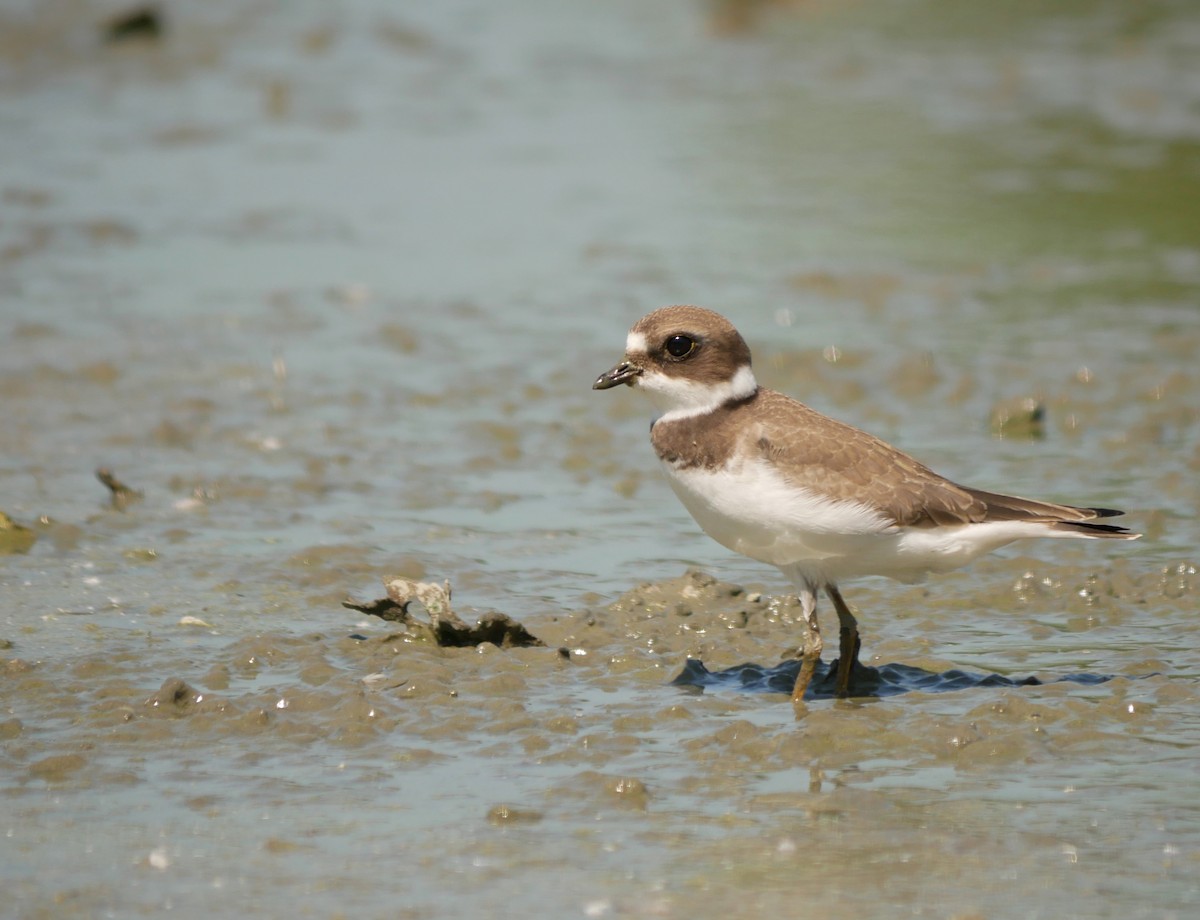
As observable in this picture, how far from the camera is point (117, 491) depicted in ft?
28.6

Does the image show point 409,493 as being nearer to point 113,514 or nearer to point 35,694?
point 113,514

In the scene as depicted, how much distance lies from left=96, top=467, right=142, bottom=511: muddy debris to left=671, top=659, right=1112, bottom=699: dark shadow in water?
3167 mm

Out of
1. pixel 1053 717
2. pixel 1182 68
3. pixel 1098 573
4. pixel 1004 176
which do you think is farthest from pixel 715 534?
pixel 1182 68

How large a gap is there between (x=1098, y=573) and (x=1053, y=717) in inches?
66.8

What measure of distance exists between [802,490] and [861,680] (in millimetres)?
875

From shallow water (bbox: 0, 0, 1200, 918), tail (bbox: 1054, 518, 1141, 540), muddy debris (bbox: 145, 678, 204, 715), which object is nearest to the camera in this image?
shallow water (bbox: 0, 0, 1200, 918)

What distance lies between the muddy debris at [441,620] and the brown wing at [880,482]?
4.28 feet

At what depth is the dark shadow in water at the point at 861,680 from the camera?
6.84 m

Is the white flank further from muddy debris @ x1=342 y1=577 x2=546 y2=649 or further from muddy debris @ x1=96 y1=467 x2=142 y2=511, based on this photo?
muddy debris @ x1=96 y1=467 x2=142 y2=511

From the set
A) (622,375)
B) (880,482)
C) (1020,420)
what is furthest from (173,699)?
(1020,420)

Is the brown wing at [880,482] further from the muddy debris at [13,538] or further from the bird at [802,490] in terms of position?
the muddy debris at [13,538]

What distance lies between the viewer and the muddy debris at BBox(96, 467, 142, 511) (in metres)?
8.64

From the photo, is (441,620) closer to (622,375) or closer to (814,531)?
(622,375)

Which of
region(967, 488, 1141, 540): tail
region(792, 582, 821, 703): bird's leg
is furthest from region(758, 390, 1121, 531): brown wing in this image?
region(792, 582, 821, 703): bird's leg
